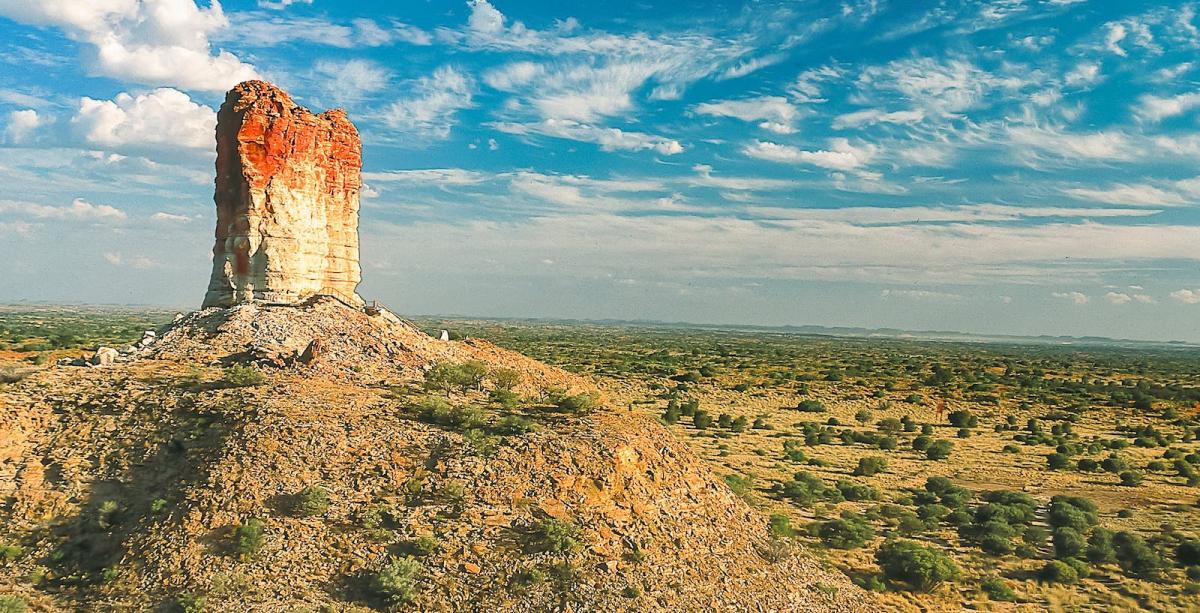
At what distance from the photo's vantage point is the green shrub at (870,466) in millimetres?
33219

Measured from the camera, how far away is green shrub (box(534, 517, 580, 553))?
1572 cm

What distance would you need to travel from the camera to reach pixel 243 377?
819 inches

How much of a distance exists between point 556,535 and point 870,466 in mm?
21794

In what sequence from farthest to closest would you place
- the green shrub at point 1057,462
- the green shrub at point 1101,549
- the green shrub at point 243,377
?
the green shrub at point 1057,462
the green shrub at point 1101,549
the green shrub at point 243,377

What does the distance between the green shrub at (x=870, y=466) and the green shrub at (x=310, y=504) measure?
24.1 meters

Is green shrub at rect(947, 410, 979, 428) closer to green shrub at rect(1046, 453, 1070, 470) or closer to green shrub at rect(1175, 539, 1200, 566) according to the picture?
green shrub at rect(1046, 453, 1070, 470)

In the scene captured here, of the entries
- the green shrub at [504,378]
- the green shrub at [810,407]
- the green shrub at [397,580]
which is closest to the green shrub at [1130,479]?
the green shrub at [810,407]

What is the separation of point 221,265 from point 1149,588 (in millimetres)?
30180

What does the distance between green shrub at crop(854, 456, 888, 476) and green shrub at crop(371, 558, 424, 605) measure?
23522mm

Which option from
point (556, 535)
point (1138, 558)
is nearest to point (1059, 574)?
point (1138, 558)

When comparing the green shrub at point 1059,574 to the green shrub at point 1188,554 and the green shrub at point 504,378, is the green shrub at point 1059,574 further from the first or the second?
the green shrub at point 504,378

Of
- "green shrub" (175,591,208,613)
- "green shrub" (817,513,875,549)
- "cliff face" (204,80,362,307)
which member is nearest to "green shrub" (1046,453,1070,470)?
"green shrub" (817,513,875,549)

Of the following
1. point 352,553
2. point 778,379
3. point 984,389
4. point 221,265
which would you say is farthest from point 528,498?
point 984,389

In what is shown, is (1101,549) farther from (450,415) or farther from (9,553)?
(9,553)
